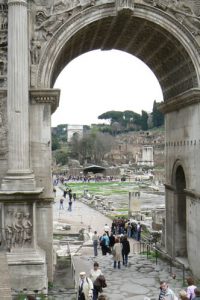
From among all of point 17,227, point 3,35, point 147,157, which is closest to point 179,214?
point 17,227

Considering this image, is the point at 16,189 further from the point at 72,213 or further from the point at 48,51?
the point at 72,213

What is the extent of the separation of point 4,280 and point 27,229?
2036 mm

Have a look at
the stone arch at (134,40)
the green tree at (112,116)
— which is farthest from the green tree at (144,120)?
the stone arch at (134,40)

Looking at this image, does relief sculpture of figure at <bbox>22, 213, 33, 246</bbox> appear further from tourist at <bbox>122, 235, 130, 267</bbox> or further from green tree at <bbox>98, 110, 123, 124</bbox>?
green tree at <bbox>98, 110, 123, 124</bbox>

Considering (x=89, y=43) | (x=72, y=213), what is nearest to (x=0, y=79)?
(x=89, y=43)

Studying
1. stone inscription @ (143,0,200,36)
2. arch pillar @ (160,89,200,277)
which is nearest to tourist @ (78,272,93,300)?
arch pillar @ (160,89,200,277)

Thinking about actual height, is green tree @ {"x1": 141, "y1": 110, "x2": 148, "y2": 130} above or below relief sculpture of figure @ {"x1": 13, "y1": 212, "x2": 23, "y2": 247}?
above

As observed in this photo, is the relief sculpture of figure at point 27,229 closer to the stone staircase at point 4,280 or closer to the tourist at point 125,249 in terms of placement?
the stone staircase at point 4,280

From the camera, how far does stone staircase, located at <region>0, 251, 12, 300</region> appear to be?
399 inches

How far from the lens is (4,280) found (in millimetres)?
10969

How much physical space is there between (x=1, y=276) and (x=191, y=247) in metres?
6.53

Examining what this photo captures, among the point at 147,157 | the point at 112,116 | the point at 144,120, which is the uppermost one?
the point at 112,116

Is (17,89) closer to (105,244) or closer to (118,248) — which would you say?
(118,248)

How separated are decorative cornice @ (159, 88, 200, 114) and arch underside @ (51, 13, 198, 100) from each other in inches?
12.7
